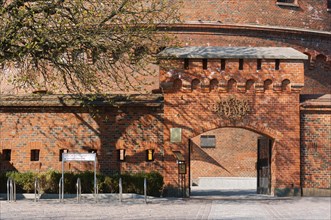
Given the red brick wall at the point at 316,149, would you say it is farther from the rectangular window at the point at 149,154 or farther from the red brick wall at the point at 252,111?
the rectangular window at the point at 149,154

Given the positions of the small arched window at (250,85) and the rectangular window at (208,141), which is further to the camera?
the rectangular window at (208,141)

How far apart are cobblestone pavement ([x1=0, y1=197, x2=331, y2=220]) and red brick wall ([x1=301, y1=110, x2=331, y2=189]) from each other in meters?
0.99

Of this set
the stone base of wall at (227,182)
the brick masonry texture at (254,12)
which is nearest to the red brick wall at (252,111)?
the stone base of wall at (227,182)

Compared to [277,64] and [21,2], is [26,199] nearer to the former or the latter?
[21,2]

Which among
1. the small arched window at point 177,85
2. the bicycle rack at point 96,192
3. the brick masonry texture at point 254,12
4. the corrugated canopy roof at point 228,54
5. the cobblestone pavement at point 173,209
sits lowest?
the cobblestone pavement at point 173,209

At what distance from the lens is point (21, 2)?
1560 centimetres

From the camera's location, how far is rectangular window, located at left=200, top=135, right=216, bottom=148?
25.0 m

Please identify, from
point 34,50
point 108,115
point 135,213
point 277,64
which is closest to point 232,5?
point 277,64

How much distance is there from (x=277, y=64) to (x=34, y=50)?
6.73 m

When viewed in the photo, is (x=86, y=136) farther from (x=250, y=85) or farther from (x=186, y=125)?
(x=250, y=85)

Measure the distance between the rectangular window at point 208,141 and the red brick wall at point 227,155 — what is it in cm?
11

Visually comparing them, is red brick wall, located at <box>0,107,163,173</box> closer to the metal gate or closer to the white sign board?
the white sign board

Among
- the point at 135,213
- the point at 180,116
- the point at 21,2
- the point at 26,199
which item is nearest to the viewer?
the point at 135,213

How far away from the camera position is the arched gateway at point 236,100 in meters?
18.1
